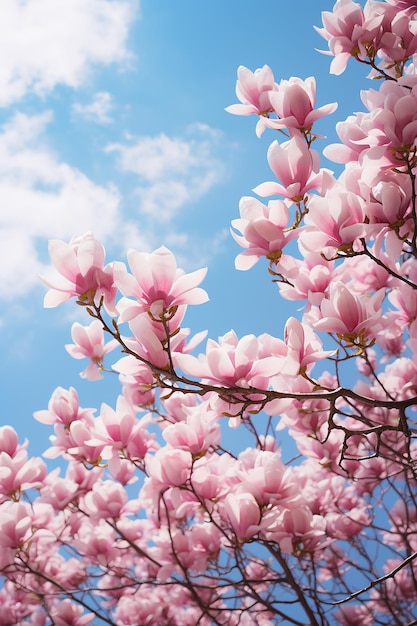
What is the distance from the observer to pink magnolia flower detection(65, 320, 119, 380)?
1.45 metres

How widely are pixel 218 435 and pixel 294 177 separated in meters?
0.69

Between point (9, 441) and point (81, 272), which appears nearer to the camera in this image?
point (81, 272)

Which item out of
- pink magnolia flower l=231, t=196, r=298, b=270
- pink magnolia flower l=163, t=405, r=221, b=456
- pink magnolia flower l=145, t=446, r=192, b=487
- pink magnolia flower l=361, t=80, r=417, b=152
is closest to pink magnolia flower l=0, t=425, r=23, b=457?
pink magnolia flower l=145, t=446, r=192, b=487

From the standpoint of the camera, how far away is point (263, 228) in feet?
3.83

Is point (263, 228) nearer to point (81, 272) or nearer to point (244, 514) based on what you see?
point (81, 272)

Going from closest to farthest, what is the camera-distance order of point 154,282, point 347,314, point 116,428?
1. point 154,282
2. point 347,314
3. point 116,428

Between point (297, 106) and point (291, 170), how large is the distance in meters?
0.23

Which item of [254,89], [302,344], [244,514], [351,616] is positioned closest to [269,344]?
[302,344]

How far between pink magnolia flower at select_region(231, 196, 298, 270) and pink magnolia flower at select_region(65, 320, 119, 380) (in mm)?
484

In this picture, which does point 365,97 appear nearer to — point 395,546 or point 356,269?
point 356,269

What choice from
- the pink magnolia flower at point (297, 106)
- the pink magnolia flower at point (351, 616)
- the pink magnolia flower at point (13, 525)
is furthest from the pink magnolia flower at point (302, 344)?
the pink magnolia flower at point (351, 616)

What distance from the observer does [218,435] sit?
1427 mm

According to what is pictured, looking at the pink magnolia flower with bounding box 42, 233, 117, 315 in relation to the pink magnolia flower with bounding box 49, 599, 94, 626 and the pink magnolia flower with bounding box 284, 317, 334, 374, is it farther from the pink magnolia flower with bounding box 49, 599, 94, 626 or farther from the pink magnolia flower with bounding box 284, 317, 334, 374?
the pink magnolia flower with bounding box 49, 599, 94, 626

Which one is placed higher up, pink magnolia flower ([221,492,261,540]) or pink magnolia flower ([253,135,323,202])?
pink magnolia flower ([253,135,323,202])
